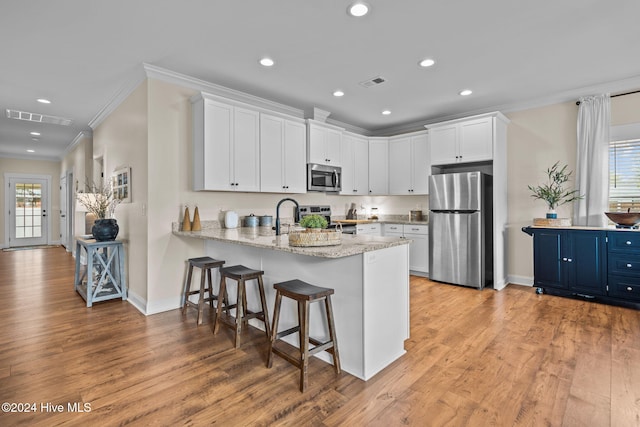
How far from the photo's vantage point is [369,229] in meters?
5.43

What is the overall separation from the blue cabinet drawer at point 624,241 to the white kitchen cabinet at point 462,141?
1.62 m

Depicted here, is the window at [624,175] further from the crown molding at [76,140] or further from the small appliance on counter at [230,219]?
the crown molding at [76,140]

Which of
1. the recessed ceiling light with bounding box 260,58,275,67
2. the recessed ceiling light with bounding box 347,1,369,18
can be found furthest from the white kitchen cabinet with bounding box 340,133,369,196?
the recessed ceiling light with bounding box 347,1,369,18

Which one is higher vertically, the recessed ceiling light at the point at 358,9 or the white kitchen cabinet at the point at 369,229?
the recessed ceiling light at the point at 358,9

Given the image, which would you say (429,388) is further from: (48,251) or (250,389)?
(48,251)

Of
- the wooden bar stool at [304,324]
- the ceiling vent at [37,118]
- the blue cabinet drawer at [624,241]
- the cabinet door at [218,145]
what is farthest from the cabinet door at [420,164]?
the ceiling vent at [37,118]

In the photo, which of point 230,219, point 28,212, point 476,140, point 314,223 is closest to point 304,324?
point 314,223

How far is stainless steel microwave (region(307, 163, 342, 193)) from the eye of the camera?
4746 millimetres

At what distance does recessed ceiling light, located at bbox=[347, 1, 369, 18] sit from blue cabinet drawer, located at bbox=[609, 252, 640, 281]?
3.78 metres

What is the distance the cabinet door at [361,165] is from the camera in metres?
5.59

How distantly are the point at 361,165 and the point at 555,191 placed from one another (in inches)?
110

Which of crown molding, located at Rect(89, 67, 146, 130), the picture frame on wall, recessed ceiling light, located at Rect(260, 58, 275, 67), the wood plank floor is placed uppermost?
recessed ceiling light, located at Rect(260, 58, 275, 67)

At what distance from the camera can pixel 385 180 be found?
230 inches

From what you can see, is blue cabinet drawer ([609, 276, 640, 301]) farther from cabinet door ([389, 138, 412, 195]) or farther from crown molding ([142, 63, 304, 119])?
crown molding ([142, 63, 304, 119])
